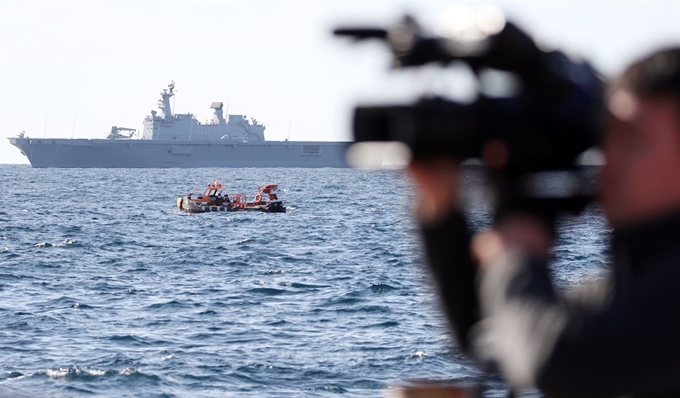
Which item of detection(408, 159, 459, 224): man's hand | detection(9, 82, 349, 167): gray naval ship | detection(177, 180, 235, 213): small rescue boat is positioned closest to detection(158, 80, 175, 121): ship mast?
detection(9, 82, 349, 167): gray naval ship

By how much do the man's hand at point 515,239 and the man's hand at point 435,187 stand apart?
71 millimetres

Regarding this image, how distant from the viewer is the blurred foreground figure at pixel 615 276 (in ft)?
4.63

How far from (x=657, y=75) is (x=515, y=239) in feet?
0.98

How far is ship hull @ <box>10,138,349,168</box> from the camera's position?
125 meters

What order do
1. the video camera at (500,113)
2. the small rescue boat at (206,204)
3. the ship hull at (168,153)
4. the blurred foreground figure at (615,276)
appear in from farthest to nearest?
the ship hull at (168,153), the small rescue boat at (206,204), the video camera at (500,113), the blurred foreground figure at (615,276)

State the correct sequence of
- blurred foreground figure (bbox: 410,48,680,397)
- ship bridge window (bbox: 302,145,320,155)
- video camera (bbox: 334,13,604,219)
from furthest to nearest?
ship bridge window (bbox: 302,145,320,155) < video camera (bbox: 334,13,604,219) < blurred foreground figure (bbox: 410,48,680,397)

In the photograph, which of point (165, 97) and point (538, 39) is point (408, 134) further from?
point (165, 97)

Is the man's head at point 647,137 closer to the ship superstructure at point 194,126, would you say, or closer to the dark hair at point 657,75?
the dark hair at point 657,75

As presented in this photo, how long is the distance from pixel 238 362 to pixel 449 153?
13287mm

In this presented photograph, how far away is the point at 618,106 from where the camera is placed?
151 cm

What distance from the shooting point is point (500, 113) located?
5.12ft

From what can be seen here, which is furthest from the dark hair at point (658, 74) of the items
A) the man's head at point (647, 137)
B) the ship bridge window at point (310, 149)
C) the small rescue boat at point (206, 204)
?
the ship bridge window at point (310, 149)

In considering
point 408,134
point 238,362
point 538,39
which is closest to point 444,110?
point 408,134

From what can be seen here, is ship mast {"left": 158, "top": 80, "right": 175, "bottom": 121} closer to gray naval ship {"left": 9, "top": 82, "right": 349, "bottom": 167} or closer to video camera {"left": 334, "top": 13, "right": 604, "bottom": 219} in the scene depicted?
gray naval ship {"left": 9, "top": 82, "right": 349, "bottom": 167}
